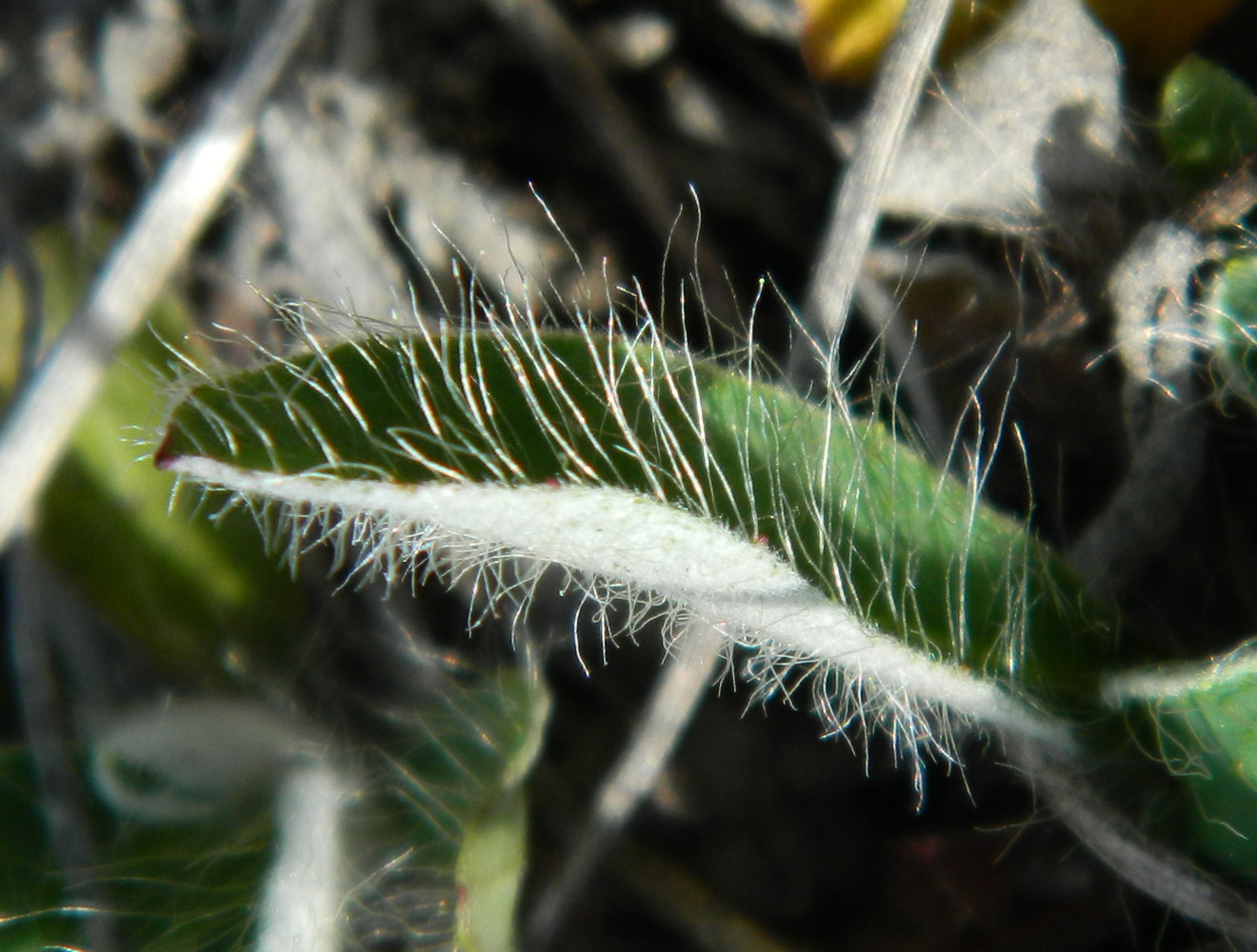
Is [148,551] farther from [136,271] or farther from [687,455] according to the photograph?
[687,455]

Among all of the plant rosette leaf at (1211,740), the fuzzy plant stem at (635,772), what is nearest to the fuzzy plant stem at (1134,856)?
the plant rosette leaf at (1211,740)

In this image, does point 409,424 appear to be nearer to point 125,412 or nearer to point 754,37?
point 125,412

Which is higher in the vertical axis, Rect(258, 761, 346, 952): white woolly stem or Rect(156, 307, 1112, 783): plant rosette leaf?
Rect(156, 307, 1112, 783): plant rosette leaf

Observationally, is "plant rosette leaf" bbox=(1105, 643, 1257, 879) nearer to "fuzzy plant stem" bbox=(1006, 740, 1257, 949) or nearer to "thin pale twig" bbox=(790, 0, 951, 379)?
"fuzzy plant stem" bbox=(1006, 740, 1257, 949)

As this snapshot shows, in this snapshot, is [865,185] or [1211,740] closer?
[1211,740]

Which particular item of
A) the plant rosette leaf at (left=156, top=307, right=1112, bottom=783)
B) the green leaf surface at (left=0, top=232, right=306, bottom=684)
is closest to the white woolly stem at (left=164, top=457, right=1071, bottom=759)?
the plant rosette leaf at (left=156, top=307, right=1112, bottom=783)

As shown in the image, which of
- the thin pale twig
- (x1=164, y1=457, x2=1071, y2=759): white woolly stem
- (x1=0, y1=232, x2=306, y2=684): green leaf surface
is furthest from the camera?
(x1=0, y1=232, x2=306, y2=684): green leaf surface

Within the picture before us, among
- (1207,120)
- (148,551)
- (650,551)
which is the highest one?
(1207,120)

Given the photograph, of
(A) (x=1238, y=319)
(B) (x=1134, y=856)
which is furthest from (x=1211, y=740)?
(A) (x=1238, y=319)

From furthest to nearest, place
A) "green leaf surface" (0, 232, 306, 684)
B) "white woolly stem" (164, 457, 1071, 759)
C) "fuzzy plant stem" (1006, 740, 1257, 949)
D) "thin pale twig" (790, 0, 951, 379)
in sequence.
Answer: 1. "green leaf surface" (0, 232, 306, 684)
2. "thin pale twig" (790, 0, 951, 379)
3. "fuzzy plant stem" (1006, 740, 1257, 949)
4. "white woolly stem" (164, 457, 1071, 759)
